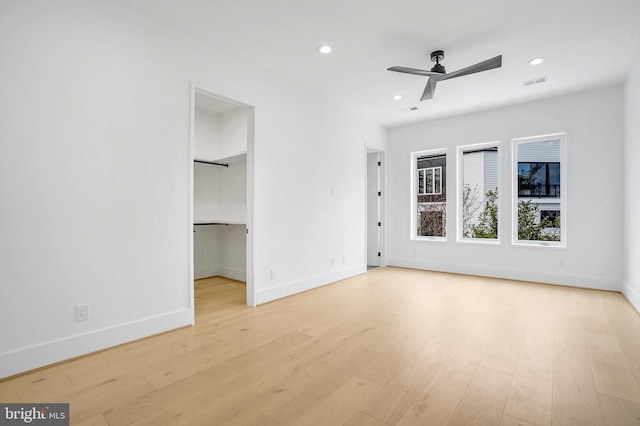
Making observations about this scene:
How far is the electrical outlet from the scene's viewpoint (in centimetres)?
246

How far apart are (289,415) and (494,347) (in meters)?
1.90

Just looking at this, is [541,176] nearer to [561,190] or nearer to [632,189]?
[561,190]

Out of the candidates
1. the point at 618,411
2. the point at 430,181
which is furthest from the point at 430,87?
the point at 618,411

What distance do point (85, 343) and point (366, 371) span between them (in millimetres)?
2240

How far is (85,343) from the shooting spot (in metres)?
2.48

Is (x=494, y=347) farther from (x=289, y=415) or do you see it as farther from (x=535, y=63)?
(x=535, y=63)

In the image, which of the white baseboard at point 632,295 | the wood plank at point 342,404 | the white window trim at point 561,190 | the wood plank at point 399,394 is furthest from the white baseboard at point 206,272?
the white baseboard at point 632,295

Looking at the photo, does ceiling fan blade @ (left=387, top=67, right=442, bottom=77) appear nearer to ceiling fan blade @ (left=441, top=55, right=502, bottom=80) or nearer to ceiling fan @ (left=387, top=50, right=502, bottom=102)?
ceiling fan @ (left=387, top=50, right=502, bottom=102)

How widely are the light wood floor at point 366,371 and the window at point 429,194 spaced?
8.71 ft

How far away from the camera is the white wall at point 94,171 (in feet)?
7.23

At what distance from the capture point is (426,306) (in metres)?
3.81

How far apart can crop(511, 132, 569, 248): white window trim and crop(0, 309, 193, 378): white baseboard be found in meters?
5.29

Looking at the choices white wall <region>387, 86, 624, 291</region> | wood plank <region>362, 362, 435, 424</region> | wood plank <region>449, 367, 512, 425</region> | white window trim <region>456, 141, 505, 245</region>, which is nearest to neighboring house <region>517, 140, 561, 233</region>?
white wall <region>387, 86, 624, 291</region>

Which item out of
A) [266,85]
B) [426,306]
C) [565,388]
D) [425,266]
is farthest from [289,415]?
[425,266]
